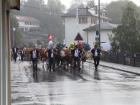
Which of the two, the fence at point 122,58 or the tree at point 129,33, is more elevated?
the tree at point 129,33

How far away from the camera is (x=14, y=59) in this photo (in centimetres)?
5634

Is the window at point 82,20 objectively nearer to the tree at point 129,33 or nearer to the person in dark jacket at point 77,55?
the tree at point 129,33

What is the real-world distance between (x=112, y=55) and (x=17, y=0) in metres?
46.0

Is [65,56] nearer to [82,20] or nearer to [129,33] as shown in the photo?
[129,33]

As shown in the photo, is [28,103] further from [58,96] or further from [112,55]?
[112,55]

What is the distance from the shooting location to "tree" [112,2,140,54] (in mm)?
44531

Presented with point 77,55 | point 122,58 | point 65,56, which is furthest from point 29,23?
point 77,55

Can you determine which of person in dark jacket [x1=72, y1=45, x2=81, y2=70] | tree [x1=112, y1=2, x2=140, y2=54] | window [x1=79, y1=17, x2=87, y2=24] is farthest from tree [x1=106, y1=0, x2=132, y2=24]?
person in dark jacket [x1=72, y1=45, x2=81, y2=70]

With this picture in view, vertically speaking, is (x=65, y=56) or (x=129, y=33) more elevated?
(x=129, y=33)

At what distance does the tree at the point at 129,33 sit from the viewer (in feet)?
146

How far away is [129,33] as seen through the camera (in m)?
45.6

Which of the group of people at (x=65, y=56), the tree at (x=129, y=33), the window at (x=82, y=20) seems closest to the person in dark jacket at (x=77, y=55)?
the group of people at (x=65, y=56)

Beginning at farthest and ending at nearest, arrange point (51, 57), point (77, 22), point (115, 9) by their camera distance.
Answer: point (115, 9)
point (77, 22)
point (51, 57)

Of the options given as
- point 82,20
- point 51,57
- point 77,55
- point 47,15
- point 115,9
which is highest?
point 115,9
